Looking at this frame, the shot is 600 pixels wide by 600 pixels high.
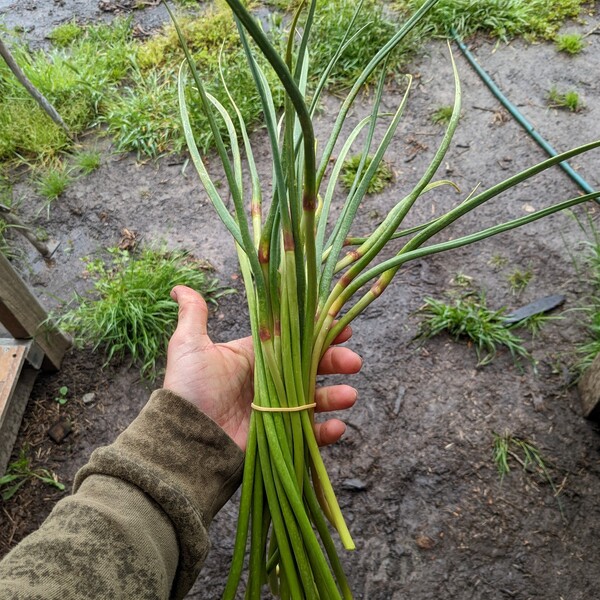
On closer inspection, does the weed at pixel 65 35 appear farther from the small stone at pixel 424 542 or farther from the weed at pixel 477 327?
the small stone at pixel 424 542

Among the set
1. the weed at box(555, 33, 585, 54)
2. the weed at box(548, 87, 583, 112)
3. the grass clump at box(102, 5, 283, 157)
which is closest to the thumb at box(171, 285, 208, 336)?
the grass clump at box(102, 5, 283, 157)

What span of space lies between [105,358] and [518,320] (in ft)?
4.88

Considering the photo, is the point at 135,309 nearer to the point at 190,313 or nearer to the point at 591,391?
the point at 190,313

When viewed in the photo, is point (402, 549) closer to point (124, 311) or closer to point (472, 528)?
point (472, 528)

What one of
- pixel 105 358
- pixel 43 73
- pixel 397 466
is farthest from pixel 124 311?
pixel 43 73

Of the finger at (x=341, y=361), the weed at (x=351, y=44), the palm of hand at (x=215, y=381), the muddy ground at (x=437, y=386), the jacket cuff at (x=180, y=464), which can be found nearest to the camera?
the jacket cuff at (x=180, y=464)

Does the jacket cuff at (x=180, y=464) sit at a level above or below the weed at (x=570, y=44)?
above

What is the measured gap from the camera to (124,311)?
6.06 feet

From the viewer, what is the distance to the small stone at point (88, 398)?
177 cm

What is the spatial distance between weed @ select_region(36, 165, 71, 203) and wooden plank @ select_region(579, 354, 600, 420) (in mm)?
2225

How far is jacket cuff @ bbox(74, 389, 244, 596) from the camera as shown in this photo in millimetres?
904

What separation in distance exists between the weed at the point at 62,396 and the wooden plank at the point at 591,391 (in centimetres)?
171

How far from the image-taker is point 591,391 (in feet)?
5.12

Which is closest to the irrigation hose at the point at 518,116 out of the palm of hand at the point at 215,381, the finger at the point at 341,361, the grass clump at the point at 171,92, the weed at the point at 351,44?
the weed at the point at 351,44
